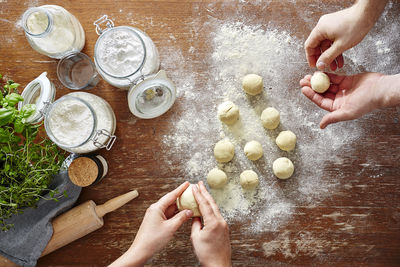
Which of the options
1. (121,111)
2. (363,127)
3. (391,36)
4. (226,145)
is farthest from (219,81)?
(391,36)

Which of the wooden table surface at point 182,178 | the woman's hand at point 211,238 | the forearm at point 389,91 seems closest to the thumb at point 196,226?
the woman's hand at point 211,238

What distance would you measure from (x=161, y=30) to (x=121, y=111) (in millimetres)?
387

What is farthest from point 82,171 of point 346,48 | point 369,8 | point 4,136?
point 369,8

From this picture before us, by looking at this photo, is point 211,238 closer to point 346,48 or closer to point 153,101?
point 153,101

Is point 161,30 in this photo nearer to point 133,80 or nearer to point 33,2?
point 133,80

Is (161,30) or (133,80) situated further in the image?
(161,30)

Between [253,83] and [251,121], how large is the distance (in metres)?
0.17

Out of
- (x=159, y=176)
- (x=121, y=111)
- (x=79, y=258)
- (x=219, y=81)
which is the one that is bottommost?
(x=79, y=258)

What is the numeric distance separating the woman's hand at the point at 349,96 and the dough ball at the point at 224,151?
1.20 ft

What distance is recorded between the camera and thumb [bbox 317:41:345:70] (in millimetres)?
1170

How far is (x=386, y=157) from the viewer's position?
1331mm

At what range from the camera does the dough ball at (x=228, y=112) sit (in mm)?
1279

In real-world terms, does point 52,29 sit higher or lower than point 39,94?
higher

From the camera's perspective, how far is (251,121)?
1.36 m
